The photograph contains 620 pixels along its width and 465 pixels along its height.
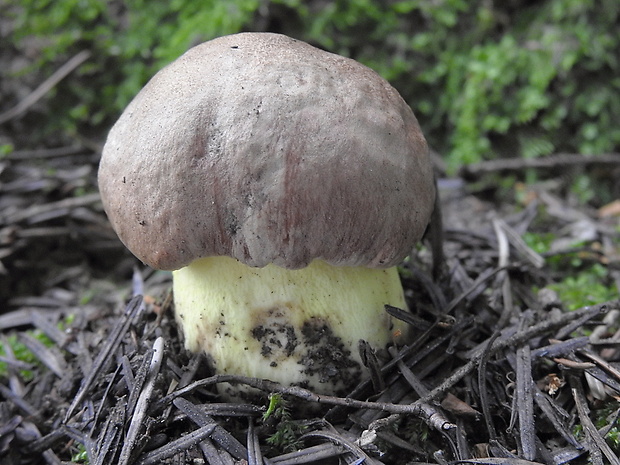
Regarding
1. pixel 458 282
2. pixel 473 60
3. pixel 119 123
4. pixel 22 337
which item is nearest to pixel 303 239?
pixel 119 123

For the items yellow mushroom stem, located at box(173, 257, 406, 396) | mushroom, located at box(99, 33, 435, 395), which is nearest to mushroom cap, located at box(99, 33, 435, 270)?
mushroom, located at box(99, 33, 435, 395)

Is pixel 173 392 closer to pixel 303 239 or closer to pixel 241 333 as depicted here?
pixel 241 333

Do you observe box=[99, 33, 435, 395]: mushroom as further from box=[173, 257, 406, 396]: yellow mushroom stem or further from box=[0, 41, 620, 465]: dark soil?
box=[0, 41, 620, 465]: dark soil

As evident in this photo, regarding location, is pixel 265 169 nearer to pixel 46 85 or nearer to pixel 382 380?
pixel 382 380

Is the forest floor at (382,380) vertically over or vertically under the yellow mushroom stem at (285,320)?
under

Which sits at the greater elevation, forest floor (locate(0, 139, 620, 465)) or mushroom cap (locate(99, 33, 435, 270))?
mushroom cap (locate(99, 33, 435, 270))

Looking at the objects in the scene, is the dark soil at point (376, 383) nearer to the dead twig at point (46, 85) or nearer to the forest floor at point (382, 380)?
the forest floor at point (382, 380)

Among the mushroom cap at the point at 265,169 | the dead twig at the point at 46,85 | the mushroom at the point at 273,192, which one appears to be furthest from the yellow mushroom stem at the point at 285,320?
the dead twig at the point at 46,85
